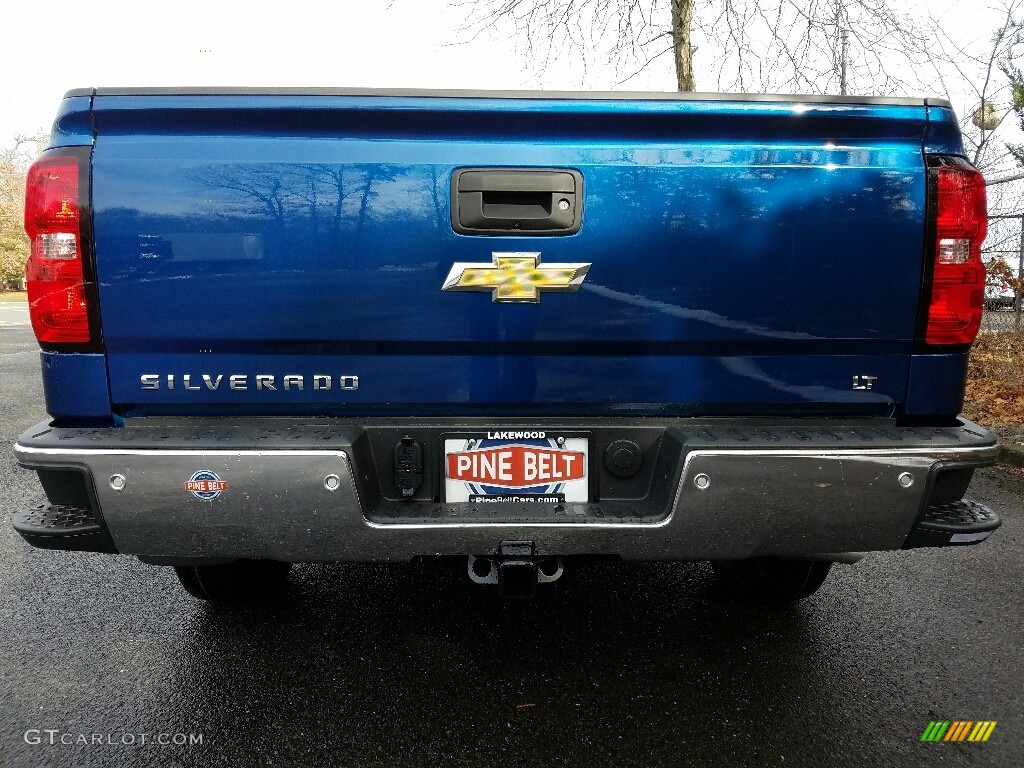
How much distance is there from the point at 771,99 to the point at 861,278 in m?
0.56

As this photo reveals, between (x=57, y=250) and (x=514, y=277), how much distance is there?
1237 millimetres

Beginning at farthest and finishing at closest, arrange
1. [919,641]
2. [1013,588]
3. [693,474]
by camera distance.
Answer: [1013,588] < [919,641] < [693,474]

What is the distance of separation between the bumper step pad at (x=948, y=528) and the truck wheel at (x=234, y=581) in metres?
2.15

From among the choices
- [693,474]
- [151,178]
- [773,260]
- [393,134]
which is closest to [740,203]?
[773,260]

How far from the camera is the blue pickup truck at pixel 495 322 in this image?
74.6 inches

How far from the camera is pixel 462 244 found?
1.94 m

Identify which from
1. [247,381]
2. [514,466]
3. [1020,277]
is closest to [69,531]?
[247,381]

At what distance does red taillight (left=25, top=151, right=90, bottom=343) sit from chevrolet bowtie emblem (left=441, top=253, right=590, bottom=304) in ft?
3.27

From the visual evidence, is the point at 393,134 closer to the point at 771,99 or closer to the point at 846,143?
the point at 771,99

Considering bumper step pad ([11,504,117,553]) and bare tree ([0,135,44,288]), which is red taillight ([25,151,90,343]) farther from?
bare tree ([0,135,44,288])

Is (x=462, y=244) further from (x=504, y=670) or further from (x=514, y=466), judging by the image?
(x=504, y=670)

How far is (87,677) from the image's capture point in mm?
2395

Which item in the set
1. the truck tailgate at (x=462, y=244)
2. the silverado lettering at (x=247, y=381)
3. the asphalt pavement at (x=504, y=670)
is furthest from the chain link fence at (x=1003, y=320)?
the silverado lettering at (x=247, y=381)

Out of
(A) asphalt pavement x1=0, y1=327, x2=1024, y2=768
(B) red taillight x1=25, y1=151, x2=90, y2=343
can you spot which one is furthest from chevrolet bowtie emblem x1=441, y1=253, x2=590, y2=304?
(A) asphalt pavement x1=0, y1=327, x2=1024, y2=768
